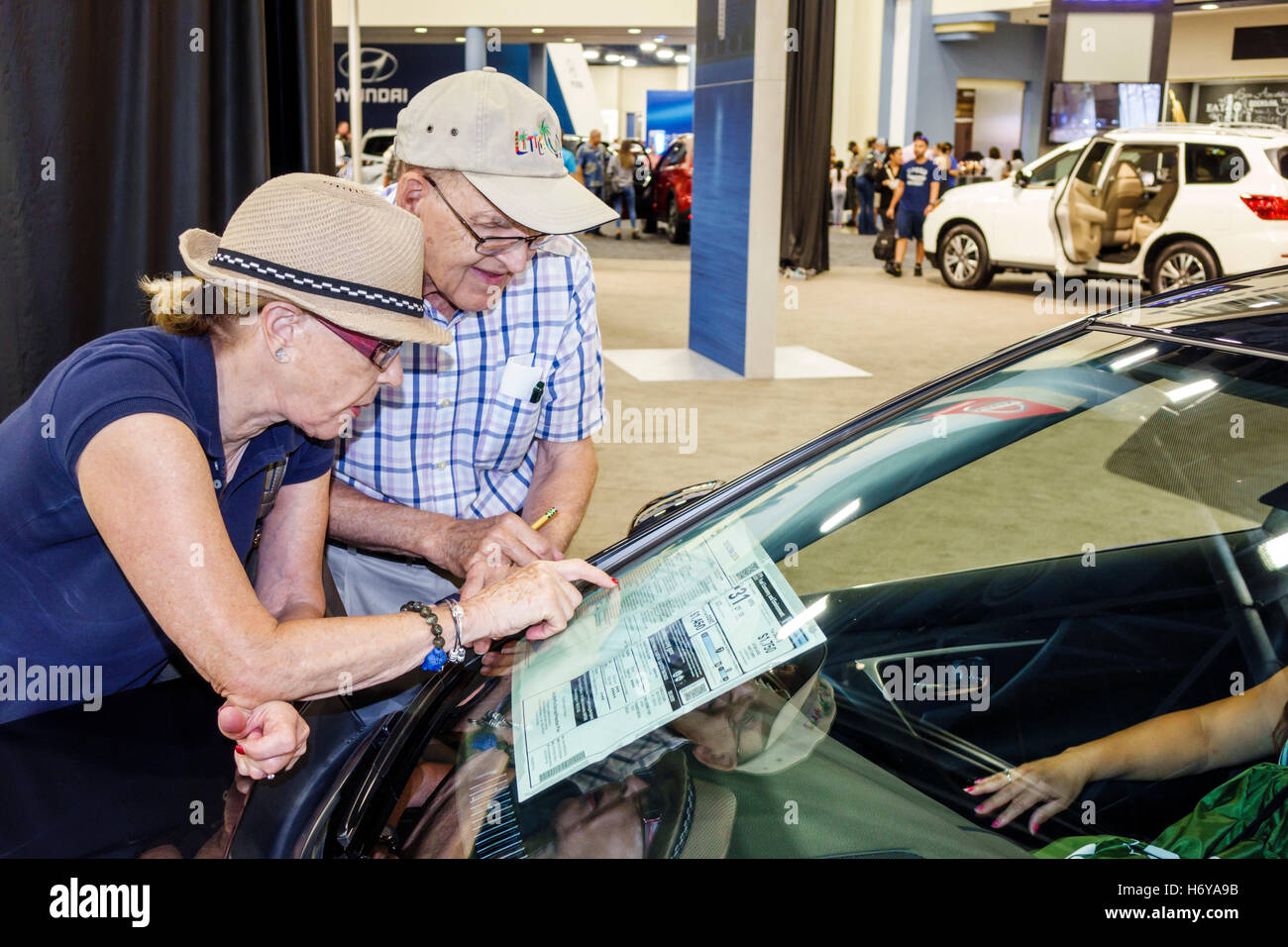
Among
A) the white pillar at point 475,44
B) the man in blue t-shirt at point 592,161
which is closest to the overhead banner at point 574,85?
the white pillar at point 475,44

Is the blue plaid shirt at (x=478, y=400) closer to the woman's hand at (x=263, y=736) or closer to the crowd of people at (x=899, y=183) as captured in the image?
the woman's hand at (x=263, y=736)

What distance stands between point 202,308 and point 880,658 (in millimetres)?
972

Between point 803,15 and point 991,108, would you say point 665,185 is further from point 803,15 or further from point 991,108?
point 991,108

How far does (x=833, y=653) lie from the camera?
4.78 feet

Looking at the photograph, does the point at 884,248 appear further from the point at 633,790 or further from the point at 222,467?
the point at 633,790

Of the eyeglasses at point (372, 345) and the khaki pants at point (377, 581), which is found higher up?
the eyeglasses at point (372, 345)

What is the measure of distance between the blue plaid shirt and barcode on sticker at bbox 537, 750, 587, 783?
0.91 metres

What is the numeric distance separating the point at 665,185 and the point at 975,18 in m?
9.54

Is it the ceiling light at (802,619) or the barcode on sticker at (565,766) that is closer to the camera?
the barcode on sticker at (565,766)

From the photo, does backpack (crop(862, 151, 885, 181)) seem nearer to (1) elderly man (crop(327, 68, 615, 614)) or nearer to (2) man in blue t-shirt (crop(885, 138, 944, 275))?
(2) man in blue t-shirt (crop(885, 138, 944, 275))

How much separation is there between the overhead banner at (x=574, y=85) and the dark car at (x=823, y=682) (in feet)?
68.4

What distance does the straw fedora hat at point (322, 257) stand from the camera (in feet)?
4.32

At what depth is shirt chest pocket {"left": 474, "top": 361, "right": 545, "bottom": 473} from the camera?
2094mm

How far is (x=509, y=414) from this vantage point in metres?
2.11
